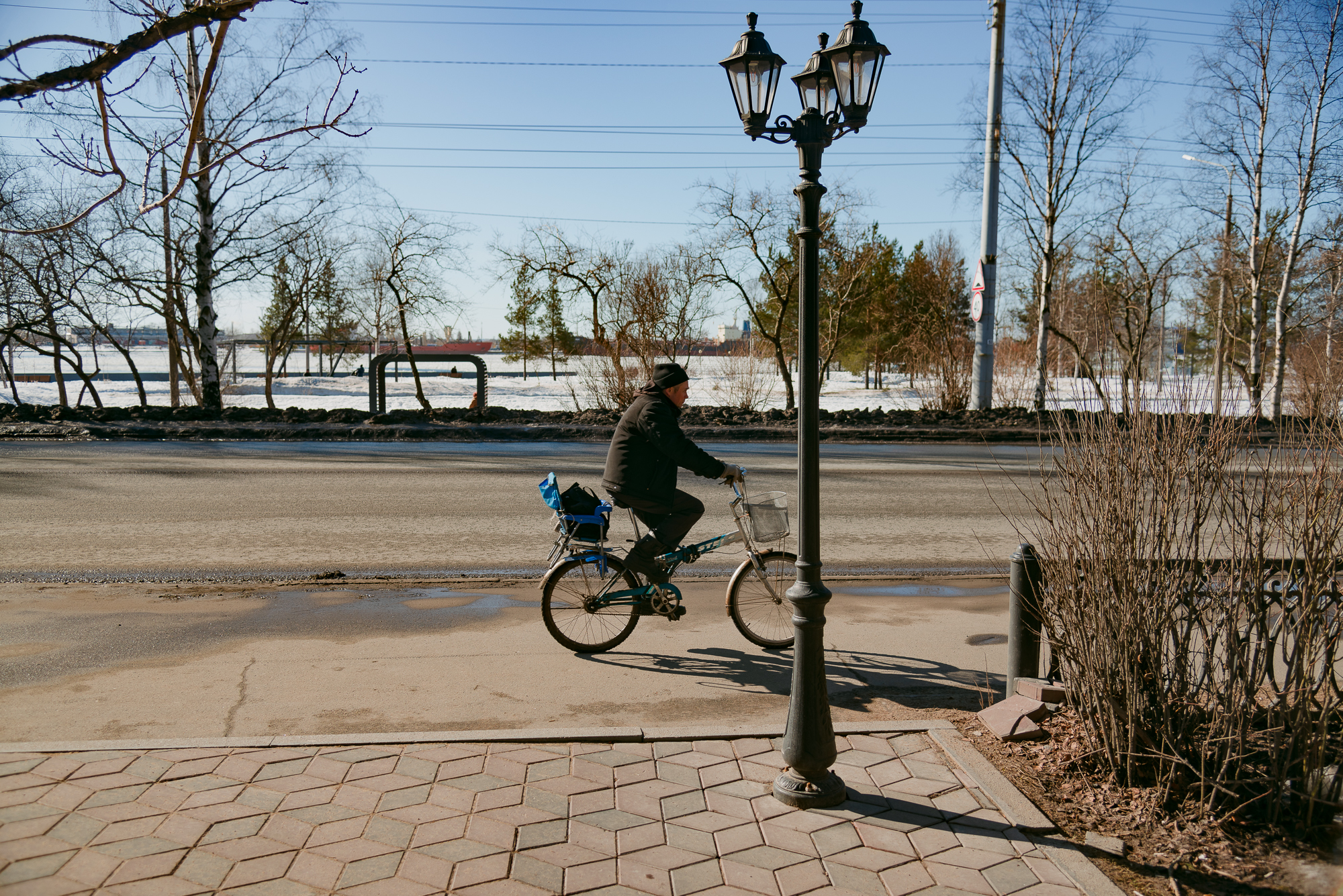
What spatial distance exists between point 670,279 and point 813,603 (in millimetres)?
20793

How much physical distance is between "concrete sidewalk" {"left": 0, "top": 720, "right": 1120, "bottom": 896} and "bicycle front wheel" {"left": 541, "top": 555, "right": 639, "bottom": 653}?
1523 millimetres

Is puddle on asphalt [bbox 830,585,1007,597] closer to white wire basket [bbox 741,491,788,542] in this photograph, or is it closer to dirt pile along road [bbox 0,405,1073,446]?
white wire basket [bbox 741,491,788,542]

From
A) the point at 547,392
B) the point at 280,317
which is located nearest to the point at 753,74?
the point at 547,392

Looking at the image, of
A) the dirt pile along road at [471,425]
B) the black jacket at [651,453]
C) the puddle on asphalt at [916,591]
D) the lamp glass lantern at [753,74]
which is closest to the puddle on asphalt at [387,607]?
the black jacket at [651,453]

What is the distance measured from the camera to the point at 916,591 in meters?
7.54

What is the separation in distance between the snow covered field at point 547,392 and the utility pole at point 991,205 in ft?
7.17

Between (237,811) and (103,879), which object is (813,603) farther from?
(103,879)

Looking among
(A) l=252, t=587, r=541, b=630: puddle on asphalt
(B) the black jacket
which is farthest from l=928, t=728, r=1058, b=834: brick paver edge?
(A) l=252, t=587, r=541, b=630: puddle on asphalt

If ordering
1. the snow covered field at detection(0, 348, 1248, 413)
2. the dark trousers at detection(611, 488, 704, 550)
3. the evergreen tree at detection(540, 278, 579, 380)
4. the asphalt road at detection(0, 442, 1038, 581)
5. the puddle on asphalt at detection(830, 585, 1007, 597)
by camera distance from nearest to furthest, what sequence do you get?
the snow covered field at detection(0, 348, 1248, 413) → the dark trousers at detection(611, 488, 704, 550) → the puddle on asphalt at detection(830, 585, 1007, 597) → the asphalt road at detection(0, 442, 1038, 581) → the evergreen tree at detection(540, 278, 579, 380)

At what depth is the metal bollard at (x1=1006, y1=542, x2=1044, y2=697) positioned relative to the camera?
189 inches

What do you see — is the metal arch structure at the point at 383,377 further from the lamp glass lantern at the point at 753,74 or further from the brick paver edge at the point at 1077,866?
the brick paver edge at the point at 1077,866

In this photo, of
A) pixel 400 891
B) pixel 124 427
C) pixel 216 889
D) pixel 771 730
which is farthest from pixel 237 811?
pixel 124 427

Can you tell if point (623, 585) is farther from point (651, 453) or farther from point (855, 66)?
point (855, 66)

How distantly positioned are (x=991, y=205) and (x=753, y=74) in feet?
54.3
